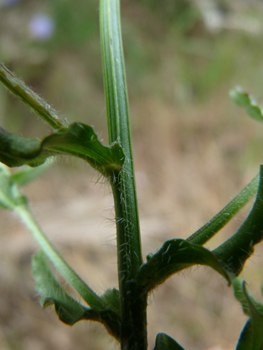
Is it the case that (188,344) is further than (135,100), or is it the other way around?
(135,100)

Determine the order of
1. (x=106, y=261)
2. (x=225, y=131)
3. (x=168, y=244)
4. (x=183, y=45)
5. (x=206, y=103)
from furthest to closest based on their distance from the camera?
1. (x=183, y=45)
2. (x=206, y=103)
3. (x=225, y=131)
4. (x=106, y=261)
5. (x=168, y=244)

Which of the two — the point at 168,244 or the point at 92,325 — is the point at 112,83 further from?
the point at 92,325

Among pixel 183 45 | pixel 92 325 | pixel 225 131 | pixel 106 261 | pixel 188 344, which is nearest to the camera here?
pixel 92 325

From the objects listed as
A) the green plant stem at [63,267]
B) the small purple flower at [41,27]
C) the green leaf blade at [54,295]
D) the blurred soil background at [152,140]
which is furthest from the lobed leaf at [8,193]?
the small purple flower at [41,27]

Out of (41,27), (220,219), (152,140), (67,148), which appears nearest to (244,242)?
(220,219)

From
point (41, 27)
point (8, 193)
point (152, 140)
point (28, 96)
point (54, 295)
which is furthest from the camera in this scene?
point (41, 27)

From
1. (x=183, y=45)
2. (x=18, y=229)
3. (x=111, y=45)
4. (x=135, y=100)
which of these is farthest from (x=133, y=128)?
(x=111, y=45)

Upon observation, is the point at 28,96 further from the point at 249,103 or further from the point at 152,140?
the point at 152,140
